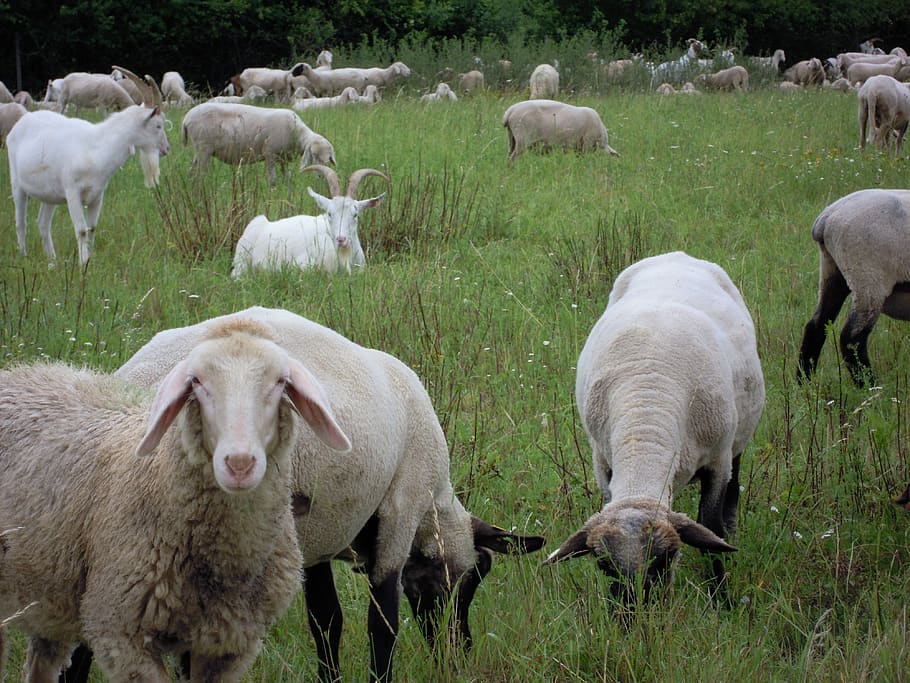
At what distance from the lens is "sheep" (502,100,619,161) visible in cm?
1340

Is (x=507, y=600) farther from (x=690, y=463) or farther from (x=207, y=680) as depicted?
(x=207, y=680)

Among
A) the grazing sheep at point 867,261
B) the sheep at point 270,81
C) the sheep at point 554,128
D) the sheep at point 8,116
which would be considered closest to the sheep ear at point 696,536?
the grazing sheep at point 867,261

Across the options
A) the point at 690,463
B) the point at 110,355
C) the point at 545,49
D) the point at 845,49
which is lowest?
the point at 845,49

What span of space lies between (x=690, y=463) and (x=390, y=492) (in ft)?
4.47

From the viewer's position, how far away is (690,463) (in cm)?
409

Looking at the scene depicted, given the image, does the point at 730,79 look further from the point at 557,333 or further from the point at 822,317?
the point at 557,333

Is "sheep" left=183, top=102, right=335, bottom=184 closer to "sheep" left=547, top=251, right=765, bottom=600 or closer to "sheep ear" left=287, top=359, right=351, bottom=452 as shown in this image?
"sheep" left=547, top=251, right=765, bottom=600

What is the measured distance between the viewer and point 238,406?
2.37 metres

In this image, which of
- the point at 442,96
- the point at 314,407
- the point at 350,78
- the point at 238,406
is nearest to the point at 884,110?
the point at 442,96

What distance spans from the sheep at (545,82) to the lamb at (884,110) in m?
6.57

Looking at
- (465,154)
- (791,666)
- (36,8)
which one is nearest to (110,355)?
(791,666)

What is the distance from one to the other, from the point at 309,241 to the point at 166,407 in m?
6.35

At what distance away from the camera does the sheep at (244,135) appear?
12.4 metres

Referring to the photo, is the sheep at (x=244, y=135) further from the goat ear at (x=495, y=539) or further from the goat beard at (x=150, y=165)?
the goat ear at (x=495, y=539)
